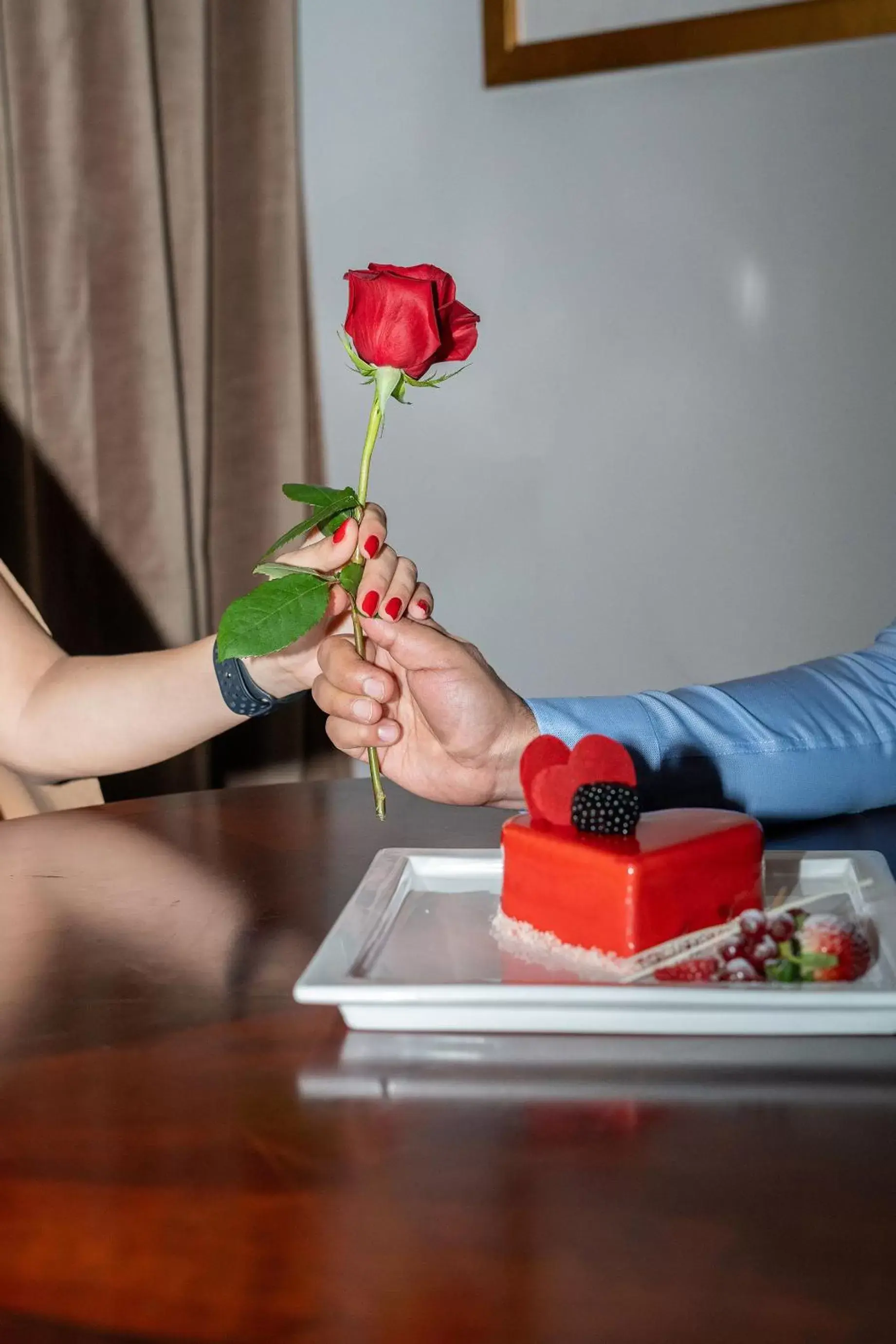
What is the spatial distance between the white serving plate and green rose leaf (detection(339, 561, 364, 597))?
0.22 meters

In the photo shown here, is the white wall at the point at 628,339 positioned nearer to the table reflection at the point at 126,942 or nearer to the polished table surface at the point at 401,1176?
the table reflection at the point at 126,942

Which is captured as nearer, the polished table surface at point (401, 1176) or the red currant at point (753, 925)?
the polished table surface at point (401, 1176)

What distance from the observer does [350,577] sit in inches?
35.9

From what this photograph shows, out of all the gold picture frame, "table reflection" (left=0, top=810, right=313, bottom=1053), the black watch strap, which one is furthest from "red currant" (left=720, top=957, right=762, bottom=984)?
the gold picture frame

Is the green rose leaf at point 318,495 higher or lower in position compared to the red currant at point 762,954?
higher

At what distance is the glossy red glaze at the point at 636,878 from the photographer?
0.75 meters

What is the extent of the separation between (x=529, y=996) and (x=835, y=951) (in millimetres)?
177

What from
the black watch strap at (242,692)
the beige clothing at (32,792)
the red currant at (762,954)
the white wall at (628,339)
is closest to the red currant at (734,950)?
the red currant at (762,954)

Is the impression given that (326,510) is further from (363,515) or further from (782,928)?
(782,928)

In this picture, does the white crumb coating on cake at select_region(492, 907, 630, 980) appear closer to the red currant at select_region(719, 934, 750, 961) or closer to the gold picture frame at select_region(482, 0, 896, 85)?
the red currant at select_region(719, 934, 750, 961)

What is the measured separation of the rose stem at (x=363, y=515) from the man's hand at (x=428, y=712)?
4 centimetres

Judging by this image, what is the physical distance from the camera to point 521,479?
9.30ft

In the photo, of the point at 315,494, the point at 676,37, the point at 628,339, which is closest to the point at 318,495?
the point at 315,494

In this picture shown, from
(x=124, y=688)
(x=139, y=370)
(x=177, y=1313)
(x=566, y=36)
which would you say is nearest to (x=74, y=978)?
(x=177, y=1313)
